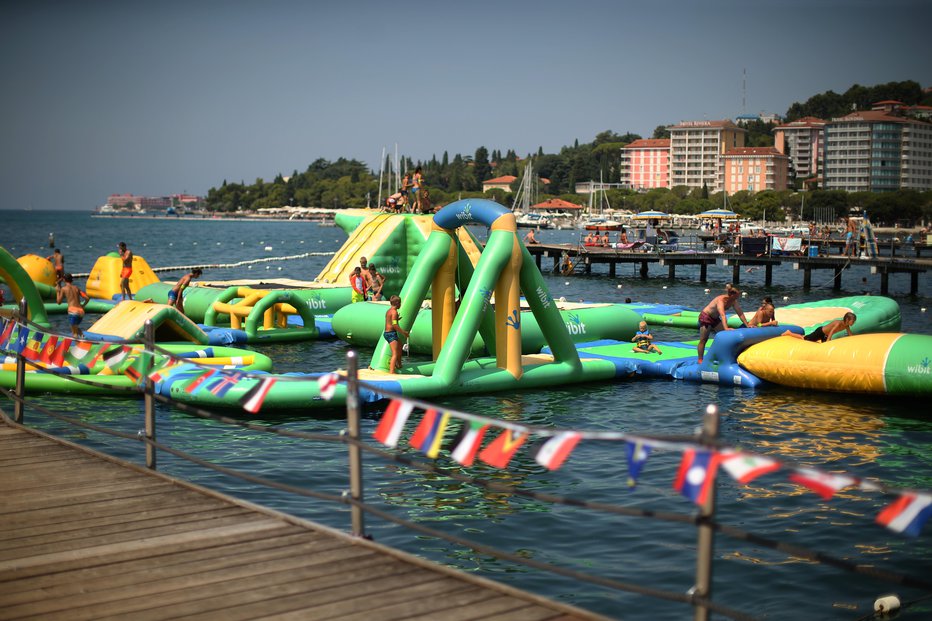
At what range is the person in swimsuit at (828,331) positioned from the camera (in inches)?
751

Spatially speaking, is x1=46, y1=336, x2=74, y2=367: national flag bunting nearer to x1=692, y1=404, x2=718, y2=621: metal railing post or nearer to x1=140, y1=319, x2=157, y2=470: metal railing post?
x1=140, y1=319, x2=157, y2=470: metal railing post

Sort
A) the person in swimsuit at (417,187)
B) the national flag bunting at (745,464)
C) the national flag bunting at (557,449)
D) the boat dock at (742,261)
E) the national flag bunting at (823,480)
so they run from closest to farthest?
1. the national flag bunting at (823,480)
2. the national flag bunting at (745,464)
3. the national flag bunting at (557,449)
4. the person in swimsuit at (417,187)
5. the boat dock at (742,261)

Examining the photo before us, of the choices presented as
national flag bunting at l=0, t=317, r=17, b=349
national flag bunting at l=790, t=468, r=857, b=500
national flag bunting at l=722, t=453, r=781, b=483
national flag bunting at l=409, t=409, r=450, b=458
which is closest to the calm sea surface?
national flag bunting at l=0, t=317, r=17, b=349

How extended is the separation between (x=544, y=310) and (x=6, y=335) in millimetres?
9480

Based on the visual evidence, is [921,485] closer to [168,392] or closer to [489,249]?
[489,249]

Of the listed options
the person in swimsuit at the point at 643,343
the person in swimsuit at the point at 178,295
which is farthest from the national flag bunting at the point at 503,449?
the person in swimsuit at the point at 178,295

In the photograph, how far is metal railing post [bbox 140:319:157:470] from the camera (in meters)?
8.33

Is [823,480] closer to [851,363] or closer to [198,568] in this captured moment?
[198,568]

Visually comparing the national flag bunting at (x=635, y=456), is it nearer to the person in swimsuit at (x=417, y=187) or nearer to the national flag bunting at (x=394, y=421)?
the national flag bunting at (x=394, y=421)

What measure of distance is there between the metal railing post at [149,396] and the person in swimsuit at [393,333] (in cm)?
861

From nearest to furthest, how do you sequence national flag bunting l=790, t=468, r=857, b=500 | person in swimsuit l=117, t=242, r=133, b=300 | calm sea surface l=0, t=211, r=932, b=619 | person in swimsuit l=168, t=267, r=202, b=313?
1. national flag bunting l=790, t=468, r=857, b=500
2. calm sea surface l=0, t=211, r=932, b=619
3. person in swimsuit l=168, t=267, r=202, b=313
4. person in swimsuit l=117, t=242, r=133, b=300

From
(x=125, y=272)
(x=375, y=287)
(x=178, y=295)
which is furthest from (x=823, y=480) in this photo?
(x=125, y=272)

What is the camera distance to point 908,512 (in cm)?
461

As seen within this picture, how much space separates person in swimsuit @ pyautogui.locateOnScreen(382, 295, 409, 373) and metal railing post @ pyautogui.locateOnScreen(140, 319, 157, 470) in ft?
28.2
